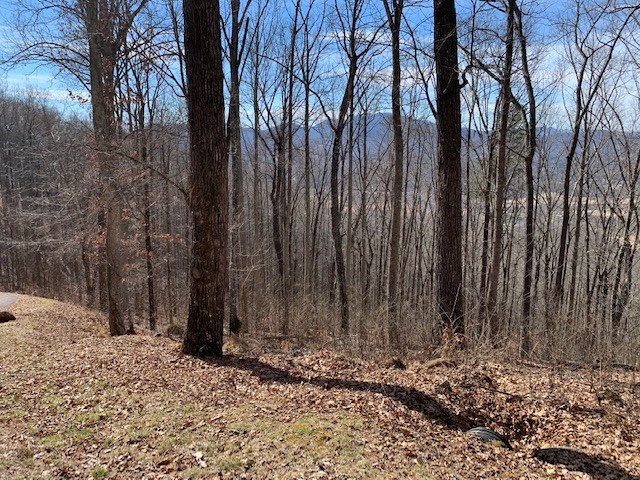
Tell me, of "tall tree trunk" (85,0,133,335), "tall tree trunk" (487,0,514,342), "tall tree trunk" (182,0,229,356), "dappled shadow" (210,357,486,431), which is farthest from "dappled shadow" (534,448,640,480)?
"tall tree trunk" (85,0,133,335)

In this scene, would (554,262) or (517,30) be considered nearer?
(517,30)

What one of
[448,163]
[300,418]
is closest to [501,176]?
[448,163]

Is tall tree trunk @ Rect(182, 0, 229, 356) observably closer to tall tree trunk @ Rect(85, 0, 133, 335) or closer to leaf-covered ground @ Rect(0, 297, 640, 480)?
leaf-covered ground @ Rect(0, 297, 640, 480)

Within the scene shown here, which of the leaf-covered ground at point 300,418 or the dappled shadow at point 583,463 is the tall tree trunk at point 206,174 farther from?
the dappled shadow at point 583,463

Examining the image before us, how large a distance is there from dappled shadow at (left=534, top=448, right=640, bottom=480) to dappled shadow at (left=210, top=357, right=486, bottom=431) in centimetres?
75

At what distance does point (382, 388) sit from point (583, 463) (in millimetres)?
1997

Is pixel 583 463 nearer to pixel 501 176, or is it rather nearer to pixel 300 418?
pixel 300 418

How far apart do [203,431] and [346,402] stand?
1489 millimetres

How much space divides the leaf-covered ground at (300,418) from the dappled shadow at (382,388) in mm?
22

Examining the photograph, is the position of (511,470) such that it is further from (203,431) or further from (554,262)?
(554,262)

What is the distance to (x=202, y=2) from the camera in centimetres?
575

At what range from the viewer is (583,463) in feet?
11.5

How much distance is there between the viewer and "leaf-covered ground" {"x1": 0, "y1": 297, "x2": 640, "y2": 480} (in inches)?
129

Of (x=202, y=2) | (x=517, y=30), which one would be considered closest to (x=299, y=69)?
(x=517, y=30)
